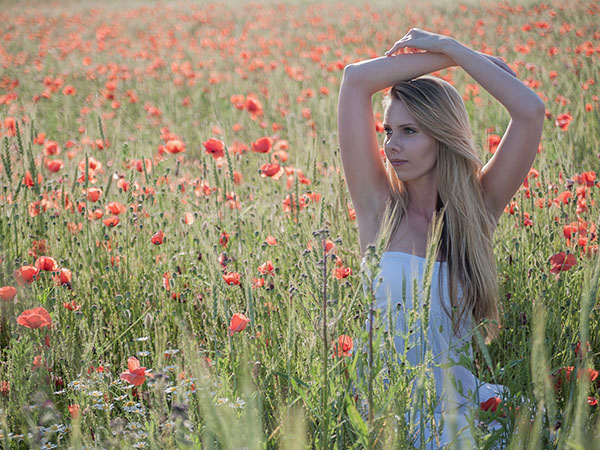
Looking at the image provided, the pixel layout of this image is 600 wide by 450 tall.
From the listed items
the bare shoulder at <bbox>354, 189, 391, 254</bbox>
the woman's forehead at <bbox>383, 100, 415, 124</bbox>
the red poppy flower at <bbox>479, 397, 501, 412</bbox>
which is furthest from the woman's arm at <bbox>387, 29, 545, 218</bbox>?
the red poppy flower at <bbox>479, 397, 501, 412</bbox>

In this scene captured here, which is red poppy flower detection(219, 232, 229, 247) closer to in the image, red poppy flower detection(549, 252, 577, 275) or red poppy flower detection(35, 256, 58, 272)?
red poppy flower detection(35, 256, 58, 272)

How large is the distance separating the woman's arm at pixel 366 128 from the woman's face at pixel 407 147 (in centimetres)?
11

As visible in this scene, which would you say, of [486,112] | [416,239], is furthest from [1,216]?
[486,112]

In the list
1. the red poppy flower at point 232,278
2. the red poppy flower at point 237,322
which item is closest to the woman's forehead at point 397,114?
the red poppy flower at point 232,278

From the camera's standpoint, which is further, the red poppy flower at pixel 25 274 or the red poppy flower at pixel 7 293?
the red poppy flower at pixel 25 274

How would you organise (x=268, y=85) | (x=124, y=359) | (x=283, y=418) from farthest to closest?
(x=268, y=85), (x=124, y=359), (x=283, y=418)

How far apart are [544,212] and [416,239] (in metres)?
0.92

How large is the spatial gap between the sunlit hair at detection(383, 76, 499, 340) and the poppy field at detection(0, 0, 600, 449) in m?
0.17

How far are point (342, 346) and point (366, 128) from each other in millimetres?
945

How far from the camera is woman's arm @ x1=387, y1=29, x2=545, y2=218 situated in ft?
6.89

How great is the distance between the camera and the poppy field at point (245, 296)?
1.40 metres

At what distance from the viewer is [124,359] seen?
6.73 ft

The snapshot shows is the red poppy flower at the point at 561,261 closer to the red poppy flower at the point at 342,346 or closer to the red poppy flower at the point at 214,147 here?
the red poppy flower at the point at 342,346

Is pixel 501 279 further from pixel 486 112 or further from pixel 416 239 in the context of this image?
pixel 486 112
